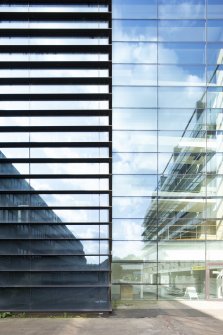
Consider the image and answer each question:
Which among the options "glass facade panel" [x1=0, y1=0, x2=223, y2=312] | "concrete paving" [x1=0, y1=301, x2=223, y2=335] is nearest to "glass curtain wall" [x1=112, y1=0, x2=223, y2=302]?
"concrete paving" [x1=0, y1=301, x2=223, y2=335]

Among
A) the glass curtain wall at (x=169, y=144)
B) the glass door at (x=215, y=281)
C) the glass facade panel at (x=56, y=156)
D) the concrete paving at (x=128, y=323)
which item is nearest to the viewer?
the concrete paving at (x=128, y=323)

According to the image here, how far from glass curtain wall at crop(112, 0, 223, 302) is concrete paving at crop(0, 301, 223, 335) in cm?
372

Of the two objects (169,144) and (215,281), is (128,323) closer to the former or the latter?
(215,281)

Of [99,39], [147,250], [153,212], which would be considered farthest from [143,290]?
[99,39]

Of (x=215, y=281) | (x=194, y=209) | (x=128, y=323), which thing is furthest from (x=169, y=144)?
(x=128, y=323)

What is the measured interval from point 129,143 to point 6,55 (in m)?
8.05

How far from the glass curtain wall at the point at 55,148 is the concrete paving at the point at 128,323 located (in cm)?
119

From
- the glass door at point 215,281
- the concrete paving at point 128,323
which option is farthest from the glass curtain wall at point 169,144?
the concrete paving at point 128,323

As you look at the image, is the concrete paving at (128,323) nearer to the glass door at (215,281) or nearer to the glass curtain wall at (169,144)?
the glass door at (215,281)

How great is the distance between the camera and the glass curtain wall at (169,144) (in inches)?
808

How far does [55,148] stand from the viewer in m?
16.0

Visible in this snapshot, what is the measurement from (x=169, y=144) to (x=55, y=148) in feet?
24.3

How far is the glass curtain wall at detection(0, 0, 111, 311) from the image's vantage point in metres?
15.4

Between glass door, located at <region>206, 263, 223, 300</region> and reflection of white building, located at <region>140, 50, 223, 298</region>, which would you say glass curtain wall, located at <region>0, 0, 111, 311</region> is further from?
glass door, located at <region>206, 263, 223, 300</region>
